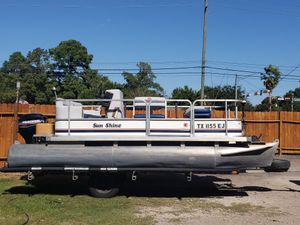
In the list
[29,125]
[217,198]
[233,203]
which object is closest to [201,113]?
[217,198]

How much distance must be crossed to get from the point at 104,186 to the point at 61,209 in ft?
4.89

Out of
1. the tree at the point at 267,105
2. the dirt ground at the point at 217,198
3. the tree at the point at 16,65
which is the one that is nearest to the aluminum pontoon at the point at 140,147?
the dirt ground at the point at 217,198

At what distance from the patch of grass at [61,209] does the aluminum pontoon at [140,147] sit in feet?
2.18

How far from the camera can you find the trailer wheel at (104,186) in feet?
33.8

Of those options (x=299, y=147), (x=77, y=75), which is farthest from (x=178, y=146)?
(x=77, y=75)

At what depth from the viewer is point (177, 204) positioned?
32.2 ft

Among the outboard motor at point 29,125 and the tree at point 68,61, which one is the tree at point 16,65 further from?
the outboard motor at point 29,125

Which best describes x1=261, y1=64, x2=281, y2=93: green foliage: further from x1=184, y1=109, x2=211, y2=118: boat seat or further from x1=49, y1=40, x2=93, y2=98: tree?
x1=184, y1=109, x2=211, y2=118: boat seat

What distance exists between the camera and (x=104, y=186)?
33.9 ft

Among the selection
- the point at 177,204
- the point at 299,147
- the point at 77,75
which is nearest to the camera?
the point at 177,204

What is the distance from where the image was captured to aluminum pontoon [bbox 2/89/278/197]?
9.84m

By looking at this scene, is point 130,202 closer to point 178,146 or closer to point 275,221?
point 178,146

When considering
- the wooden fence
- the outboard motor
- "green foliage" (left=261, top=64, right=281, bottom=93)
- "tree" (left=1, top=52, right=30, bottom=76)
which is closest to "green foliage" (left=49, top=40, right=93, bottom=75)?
"tree" (left=1, top=52, right=30, bottom=76)

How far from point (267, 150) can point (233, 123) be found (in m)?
0.94
